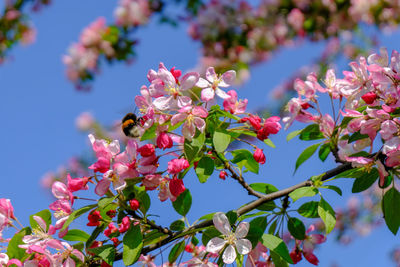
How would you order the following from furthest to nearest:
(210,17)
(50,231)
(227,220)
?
(210,17)
(50,231)
(227,220)

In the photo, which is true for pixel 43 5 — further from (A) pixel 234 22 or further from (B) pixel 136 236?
(B) pixel 136 236

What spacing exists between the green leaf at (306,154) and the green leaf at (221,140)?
470 mm

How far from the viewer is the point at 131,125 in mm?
1534

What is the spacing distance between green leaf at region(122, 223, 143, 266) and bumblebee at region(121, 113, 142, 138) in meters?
0.40

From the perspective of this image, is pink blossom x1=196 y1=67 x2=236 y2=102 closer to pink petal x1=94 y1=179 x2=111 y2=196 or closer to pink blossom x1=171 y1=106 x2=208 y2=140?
pink blossom x1=171 y1=106 x2=208 y2=140

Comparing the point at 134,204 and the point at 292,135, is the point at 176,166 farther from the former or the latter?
the point at 292,135

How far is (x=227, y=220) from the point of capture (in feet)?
3.74

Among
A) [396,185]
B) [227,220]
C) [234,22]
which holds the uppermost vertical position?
[234,22]

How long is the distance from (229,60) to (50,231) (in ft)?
20.8

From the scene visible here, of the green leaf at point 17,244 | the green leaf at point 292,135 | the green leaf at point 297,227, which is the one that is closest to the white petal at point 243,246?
the green leaf at point 297,227

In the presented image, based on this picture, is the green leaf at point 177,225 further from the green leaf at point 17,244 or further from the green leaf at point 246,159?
the green leaf at point 17,244

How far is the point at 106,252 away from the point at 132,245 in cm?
10

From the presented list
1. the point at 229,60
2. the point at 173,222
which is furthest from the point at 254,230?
the point at 229,60

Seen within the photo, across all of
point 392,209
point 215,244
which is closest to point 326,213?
point 392,209
